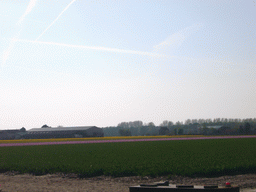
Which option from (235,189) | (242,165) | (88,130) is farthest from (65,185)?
(88,130)

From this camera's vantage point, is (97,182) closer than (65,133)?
Yes

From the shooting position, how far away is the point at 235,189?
7332mm

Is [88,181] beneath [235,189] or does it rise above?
beneath

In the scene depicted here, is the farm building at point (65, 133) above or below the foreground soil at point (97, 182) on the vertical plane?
above

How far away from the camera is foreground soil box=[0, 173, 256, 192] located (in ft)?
40.6

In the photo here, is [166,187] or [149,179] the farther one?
[149,179]

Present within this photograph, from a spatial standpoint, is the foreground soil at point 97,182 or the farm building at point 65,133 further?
the farm building at point 65,133

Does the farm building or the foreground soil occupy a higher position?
the farm building

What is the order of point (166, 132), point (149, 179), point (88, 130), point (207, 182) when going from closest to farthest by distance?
point (207, 182)
point (149, 179)
point (88, 130)
point (166, 132)

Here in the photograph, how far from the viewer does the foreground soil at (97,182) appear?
12367 millimetres

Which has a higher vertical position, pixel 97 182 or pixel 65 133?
pixel 65 133

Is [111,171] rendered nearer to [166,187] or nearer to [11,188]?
[11,188]

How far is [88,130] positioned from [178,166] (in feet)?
338

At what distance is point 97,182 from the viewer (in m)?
14.0
